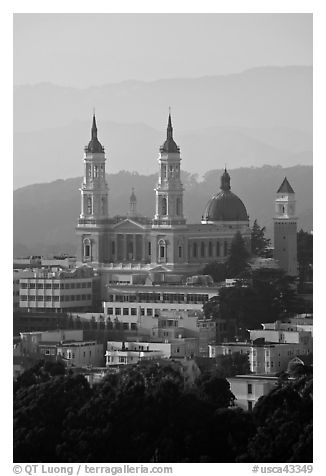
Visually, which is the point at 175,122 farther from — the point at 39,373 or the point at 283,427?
the point at 283,427

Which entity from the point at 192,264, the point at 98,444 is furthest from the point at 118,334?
the point at 98,444

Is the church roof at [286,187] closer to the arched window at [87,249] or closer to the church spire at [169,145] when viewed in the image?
the church spire at [169,145]

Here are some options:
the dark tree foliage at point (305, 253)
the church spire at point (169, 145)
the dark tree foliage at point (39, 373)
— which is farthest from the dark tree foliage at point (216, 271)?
the dark tree foliage at point (39, 373)

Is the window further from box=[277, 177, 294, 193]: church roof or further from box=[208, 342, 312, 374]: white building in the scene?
box=[208, 342, 312, 374]: white building

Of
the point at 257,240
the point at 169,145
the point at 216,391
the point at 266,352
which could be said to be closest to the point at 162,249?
the point at 169,145
